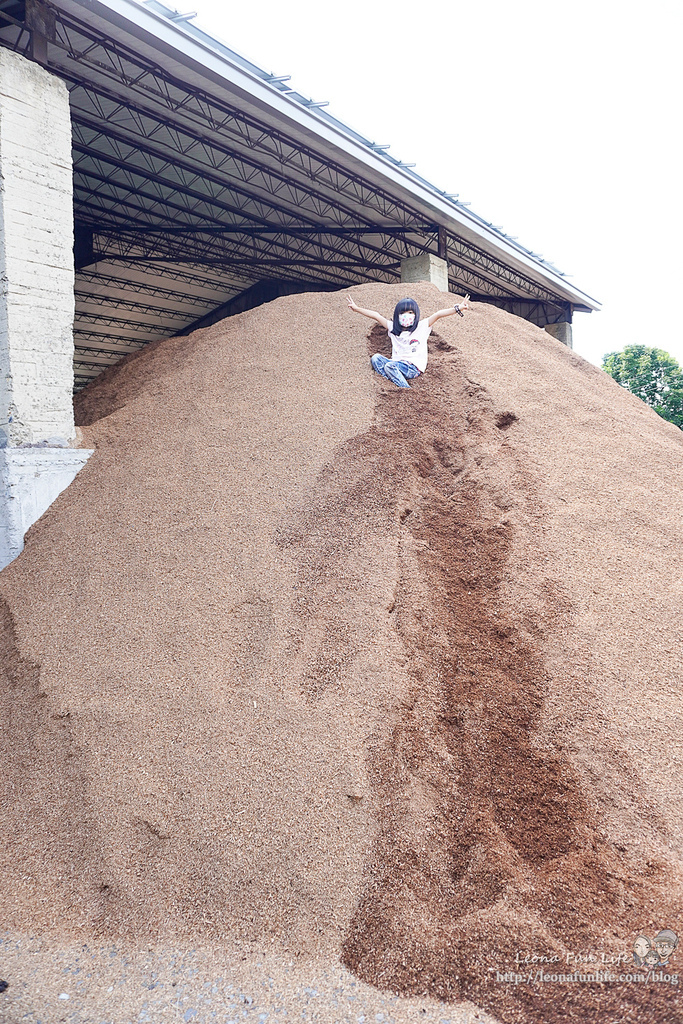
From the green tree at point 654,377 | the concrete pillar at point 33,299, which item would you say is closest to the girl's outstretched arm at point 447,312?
the concrete pillar at point 33,299

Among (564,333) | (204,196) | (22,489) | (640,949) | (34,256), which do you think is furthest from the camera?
(564,333)

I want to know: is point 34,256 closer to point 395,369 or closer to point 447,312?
point 395,369

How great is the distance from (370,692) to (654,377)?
3286 centimetres

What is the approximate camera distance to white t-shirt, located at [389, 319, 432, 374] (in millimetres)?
7648

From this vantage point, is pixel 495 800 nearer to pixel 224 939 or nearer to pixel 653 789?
pixel 653 789

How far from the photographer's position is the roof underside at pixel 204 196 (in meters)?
9.73

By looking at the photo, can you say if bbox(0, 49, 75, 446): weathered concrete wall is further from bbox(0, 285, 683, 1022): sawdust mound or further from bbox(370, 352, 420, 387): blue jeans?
bbox(370, 352, 420, 387): blue jeans

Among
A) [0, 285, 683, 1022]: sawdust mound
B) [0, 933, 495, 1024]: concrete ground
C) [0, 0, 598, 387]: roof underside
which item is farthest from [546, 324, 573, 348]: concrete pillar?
[0, 933, 495, 1024]: concrete ground

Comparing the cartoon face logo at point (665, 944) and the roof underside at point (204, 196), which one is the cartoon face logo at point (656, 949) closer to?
the cartoon face logo at point (665, 944)

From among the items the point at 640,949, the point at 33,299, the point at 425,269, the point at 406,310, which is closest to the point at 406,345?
the point at 406,310

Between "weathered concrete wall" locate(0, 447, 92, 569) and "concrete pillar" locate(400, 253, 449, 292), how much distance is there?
38.4ft

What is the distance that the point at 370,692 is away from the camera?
4691 mm

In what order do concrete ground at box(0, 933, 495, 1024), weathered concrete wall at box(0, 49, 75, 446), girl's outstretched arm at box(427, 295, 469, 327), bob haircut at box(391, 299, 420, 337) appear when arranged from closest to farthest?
concrete ground at box(0, 933, 495, 1024)
weathered concrete wall at box(0, 49, 75, 446)
bob haircut at box(391, 299, 420, 337)
girl's outstretched arm at box(427, 295, 469, 327)

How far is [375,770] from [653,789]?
5.55 ft
